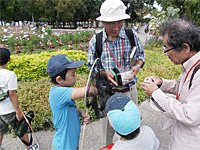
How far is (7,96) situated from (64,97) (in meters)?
1.19

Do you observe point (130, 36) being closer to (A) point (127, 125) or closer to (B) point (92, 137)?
(A) point (127, 125)

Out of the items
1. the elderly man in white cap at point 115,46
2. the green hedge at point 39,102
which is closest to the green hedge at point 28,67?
the green hedge at point 39,102

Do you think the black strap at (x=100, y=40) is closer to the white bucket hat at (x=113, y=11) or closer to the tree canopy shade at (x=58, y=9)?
the white bucket hat at (x=113, y=11)

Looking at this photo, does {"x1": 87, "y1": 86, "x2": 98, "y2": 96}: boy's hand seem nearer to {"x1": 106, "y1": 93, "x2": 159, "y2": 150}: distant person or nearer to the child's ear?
{"x1": 106, "y1": 93, "x2": 159, "y2": 150}: distant person

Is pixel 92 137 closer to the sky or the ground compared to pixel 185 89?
closer to the ground

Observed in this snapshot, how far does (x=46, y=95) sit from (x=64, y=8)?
27103 millimetres

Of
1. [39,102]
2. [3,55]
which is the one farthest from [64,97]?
[39,102]

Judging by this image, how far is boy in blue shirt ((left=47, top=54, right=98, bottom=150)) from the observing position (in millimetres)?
1431

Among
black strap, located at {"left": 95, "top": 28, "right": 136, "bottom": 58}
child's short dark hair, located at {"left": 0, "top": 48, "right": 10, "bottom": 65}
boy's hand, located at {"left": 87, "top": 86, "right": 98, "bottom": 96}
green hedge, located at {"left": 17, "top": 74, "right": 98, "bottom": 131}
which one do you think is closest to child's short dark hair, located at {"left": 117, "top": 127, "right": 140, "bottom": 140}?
boy's hand, located at {"left": 87, "top": 86, "right": 98, "bottom": 96}

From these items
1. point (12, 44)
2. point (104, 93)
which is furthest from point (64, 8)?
point (104, 93)

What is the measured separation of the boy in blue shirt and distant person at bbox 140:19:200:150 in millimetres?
645

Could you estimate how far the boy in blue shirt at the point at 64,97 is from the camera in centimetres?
143

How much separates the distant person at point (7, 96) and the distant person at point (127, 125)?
1488mm

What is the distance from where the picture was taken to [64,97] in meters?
1.43
